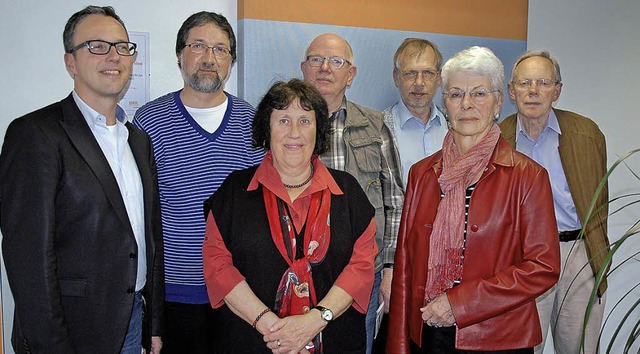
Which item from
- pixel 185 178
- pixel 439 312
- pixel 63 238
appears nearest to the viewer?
pixel 63 238

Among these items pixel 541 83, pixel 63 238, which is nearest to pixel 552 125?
pixel 541 83

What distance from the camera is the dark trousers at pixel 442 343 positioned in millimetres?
2008

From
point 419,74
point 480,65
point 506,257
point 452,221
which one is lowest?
point 506,257

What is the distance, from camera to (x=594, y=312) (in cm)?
310

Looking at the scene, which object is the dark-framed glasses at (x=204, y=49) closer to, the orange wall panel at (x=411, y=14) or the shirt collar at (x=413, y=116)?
the orange wall panel at (x=411, y=14)

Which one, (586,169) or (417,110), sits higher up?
(417,110)

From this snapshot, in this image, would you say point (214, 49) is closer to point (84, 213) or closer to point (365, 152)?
point (365, 152)

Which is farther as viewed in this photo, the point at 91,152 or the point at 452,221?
the point at 452,221

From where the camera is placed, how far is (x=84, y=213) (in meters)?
1.87

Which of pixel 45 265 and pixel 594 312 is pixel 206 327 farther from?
pixel 594 312

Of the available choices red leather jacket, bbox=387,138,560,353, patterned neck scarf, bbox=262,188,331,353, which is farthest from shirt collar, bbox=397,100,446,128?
patterned neck scarf, bbox=262,188,331,353

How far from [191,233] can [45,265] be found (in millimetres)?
724

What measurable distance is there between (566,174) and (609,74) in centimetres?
166

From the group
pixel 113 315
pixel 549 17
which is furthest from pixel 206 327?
pixel 549 17
